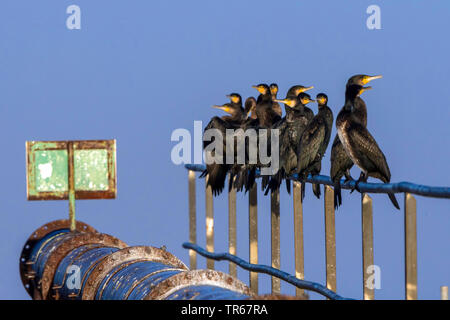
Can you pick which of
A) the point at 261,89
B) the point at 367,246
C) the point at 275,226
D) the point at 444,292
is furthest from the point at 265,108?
the point at 444,292

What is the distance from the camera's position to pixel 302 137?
11453mm

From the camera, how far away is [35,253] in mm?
16844

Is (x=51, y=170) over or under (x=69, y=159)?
under

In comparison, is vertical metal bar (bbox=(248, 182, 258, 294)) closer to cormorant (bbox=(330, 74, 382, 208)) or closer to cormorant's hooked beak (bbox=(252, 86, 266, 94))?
cormorant's hooked beak (bbox=(252, 86, 266, 94))

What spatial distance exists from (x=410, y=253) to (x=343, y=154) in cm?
266

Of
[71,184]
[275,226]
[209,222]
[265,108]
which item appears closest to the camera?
[275,226]

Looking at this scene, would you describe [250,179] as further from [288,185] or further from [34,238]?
[34,238]

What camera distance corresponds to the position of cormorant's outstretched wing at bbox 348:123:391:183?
392 inches

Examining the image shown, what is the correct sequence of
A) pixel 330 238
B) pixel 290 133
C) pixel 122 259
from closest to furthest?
1. pixel 330 238
2. pixel 122 259
3. pixel 290 133

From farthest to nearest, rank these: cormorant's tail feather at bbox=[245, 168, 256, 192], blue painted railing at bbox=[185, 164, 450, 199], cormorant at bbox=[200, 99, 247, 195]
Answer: cormorant at bbox=[200, 99, 247, 195] → cormorant's tail feather at bbox=[245, 168, 256, 192] → blue painted railing at bbox=[185, 164, 450, 199]

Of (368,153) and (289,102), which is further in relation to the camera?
(289,102)

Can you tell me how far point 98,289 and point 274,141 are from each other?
265 cm

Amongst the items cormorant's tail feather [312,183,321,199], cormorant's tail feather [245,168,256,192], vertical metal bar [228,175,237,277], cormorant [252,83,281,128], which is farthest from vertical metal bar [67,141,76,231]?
cormorant's tail feather [312,183,321,199]
